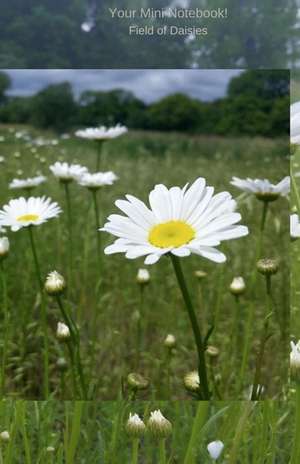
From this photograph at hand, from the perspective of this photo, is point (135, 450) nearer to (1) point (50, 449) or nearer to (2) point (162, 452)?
(2) point (162, 452)

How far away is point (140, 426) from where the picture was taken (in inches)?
37.7

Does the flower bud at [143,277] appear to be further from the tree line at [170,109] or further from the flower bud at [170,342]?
the tree line at [170,109]

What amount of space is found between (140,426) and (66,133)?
1.43 ft

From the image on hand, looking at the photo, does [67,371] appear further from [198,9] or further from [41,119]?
[198,9]

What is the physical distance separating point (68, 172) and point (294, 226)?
1.10 ft

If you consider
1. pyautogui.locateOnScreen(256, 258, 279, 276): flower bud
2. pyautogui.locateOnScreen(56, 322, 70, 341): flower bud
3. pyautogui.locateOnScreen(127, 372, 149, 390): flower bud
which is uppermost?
pyautogui.locateOnScreen(256, 258, 279, 276): flower bud

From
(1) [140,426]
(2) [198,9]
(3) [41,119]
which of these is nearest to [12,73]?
(3) [41,119]

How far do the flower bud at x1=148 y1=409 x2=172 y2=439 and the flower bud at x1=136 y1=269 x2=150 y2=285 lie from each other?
198mm

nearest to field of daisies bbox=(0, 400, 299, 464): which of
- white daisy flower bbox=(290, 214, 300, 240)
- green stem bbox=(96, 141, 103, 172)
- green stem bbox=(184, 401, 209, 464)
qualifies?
green stem bbox=(184, 401, 209, 464)

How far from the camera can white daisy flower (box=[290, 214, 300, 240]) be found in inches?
40.8

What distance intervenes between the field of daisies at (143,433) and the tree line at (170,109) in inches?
15.8

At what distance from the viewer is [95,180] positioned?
106cm

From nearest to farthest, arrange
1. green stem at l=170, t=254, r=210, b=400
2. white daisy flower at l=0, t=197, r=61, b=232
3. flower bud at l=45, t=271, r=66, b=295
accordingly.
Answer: green stem at l=170, t=254, r=210, b=400
flower bud at l=45, t=271, r=66, b=295
white daisy flower at l=0, t=197, r=61, b=232

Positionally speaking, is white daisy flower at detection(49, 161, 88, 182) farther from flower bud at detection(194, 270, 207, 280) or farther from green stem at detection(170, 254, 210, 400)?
green stem at detection(170, 254, 210, 400)
